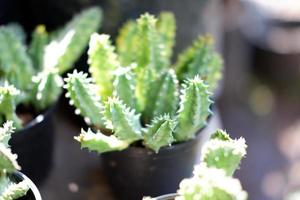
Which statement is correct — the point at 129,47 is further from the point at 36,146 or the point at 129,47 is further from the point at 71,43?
the point at 36,146

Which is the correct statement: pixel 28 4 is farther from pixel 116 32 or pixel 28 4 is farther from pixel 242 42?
pixel 242 42

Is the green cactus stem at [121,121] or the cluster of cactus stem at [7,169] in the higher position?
the green cactus stem at [121,121]

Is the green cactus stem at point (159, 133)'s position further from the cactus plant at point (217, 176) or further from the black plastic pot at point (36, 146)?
the black plastic pot at point (36, 146)

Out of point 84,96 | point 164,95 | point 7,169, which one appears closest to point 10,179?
point 7,169

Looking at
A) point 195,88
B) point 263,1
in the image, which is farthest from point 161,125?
point 263,1

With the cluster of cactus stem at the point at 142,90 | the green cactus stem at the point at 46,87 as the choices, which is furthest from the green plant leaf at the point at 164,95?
the green cactus stem at the point at 46,87
